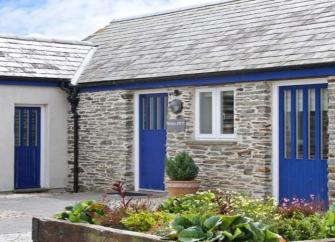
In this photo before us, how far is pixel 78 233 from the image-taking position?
870cm

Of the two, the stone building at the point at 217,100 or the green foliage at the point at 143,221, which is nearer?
the green foliage at the point at 143,221

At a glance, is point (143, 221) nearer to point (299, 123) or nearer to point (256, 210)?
point (256, 210)

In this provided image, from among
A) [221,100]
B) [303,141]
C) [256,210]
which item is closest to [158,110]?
[221,100]

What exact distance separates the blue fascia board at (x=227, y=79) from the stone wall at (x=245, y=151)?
21 cm

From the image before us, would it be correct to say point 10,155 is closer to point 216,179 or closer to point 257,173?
point 216,179

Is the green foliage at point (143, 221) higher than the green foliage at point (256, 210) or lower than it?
lower

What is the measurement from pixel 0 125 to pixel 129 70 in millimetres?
3588

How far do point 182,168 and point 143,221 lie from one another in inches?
291

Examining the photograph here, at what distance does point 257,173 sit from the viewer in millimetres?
15156

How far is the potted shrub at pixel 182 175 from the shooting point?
15867 millimetres

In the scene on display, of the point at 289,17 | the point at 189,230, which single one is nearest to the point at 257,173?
the point at 289,17

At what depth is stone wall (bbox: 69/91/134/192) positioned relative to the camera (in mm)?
18484

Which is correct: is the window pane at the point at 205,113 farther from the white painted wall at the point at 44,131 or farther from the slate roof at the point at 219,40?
the white painted wall at the point at 44,131

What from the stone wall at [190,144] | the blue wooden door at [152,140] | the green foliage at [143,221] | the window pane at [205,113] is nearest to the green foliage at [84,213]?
the green foliage at [143,221]
